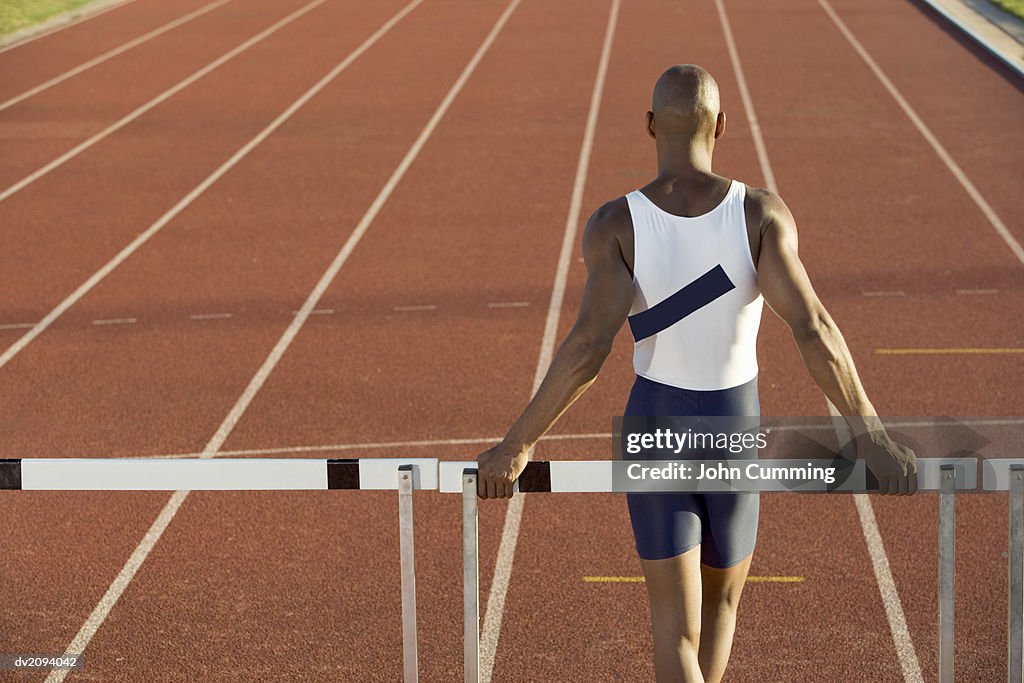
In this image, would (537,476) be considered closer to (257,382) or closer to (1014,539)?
(1014,539)

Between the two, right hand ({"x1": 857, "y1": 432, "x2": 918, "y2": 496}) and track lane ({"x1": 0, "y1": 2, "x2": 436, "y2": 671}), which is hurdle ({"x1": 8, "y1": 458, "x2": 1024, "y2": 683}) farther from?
track lane ({"x1": 0, "y1": 2, "x2": 436, "y2": 671})

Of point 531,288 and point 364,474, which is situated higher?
point 364,474

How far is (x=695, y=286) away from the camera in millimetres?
2770

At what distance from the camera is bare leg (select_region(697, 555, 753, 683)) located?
298cm

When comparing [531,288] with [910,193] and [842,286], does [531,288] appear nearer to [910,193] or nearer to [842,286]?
[842,286]

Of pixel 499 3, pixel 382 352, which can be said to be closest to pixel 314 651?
pixel 382 352

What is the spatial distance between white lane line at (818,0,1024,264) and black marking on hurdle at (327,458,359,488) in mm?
8089

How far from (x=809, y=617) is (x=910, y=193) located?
297 inches

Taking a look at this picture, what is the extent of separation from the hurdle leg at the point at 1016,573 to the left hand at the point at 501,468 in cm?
101

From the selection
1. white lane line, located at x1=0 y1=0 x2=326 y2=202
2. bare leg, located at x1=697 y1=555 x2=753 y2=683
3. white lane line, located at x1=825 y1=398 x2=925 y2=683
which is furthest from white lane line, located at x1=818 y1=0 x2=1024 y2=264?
white lane line, located at x1=0 y1=0 x2=326 y2=202

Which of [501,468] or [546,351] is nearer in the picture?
[501,468]

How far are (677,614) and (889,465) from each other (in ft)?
1.70

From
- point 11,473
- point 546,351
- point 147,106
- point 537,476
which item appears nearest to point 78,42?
point 147,106

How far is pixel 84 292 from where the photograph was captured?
9656mm
